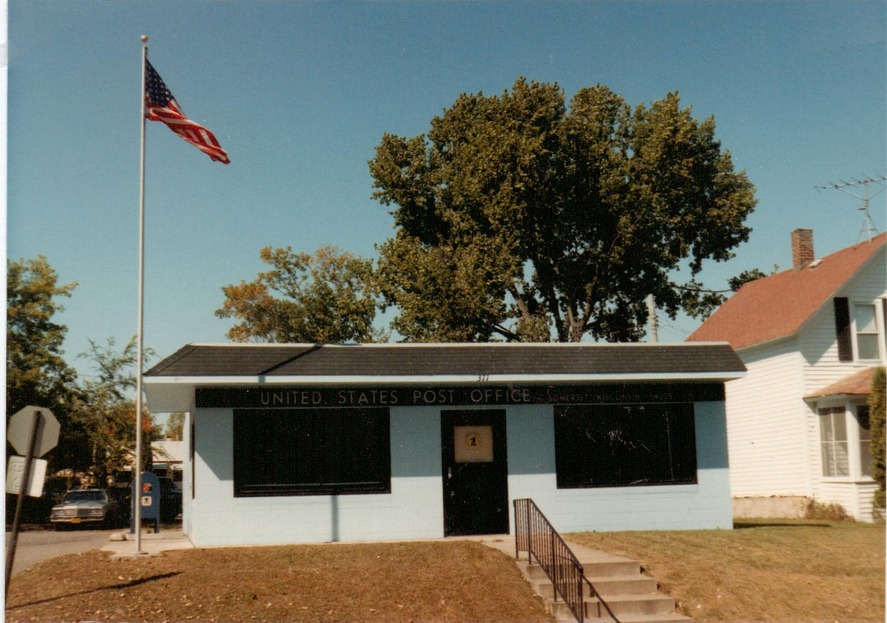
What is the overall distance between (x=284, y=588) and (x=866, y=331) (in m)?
19.7

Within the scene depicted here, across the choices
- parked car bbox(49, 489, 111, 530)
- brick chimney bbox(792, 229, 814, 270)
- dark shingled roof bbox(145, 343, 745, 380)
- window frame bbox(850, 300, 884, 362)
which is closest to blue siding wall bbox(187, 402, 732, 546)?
dark shingled roof bbox(145, 343, 745, 380)

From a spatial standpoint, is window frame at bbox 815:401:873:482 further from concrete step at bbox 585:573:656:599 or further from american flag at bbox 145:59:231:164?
american flag at bbox 145:59:231:164

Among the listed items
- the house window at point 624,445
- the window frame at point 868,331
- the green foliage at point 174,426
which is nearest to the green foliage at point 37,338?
the house window at point 624,445

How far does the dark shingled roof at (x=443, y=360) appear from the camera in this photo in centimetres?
1489

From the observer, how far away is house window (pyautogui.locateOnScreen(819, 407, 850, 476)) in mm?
22828

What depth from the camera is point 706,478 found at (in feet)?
54.5

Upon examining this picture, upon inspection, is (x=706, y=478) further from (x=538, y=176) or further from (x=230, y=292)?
(x=230, y=292)

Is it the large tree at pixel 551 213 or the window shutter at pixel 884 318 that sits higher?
the large tree at pixel 551 213

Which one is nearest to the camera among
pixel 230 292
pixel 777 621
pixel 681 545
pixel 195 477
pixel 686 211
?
pixel 777 621

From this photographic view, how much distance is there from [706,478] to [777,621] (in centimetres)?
659

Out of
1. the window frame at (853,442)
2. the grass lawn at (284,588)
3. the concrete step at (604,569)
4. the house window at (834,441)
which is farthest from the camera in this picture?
the house window at (834,441)

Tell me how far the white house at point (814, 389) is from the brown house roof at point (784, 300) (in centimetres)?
5

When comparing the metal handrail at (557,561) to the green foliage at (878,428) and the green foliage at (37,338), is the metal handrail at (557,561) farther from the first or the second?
the green foliage at (37,338)

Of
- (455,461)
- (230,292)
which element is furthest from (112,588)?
(230,292)
